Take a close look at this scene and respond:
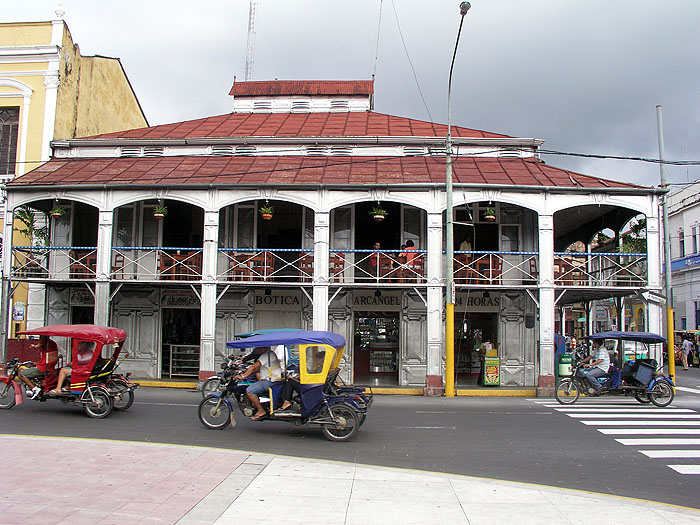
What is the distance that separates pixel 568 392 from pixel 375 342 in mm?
7220

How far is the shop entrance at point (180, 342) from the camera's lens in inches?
812

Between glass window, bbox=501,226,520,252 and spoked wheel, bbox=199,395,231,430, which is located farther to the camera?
glass window, bbox=501,226,520,252

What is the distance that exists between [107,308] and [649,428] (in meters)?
15.2

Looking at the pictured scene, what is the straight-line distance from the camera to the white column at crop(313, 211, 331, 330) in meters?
17.8

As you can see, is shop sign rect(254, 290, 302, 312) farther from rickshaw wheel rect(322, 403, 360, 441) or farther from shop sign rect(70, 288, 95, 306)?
rickshaw wheel rect(322, 403, 360, 441)

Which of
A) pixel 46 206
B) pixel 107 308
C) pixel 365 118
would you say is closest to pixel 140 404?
pixel 107 308

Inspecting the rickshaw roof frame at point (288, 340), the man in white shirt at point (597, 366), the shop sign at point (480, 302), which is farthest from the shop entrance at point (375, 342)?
the rickshaw roof frame at point (288, 340)

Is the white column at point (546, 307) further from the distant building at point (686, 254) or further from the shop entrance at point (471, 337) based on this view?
the distant building at point (686, 254)

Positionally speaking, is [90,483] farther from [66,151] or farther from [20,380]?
[66,151]

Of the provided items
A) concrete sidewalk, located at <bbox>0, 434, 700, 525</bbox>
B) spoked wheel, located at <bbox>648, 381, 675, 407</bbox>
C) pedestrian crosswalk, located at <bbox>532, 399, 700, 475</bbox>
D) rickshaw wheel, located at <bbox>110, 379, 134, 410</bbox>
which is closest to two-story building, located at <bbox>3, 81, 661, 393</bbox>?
pedestrian crosswalk, located at <bbox>532, 399, 700, 475</bbox>

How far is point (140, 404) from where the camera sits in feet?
46.8

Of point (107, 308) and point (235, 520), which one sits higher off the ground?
point (107, 308)

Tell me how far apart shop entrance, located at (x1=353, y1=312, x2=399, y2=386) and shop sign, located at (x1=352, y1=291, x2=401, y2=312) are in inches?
9.8

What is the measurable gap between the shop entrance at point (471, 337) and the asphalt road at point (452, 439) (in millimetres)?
6025
